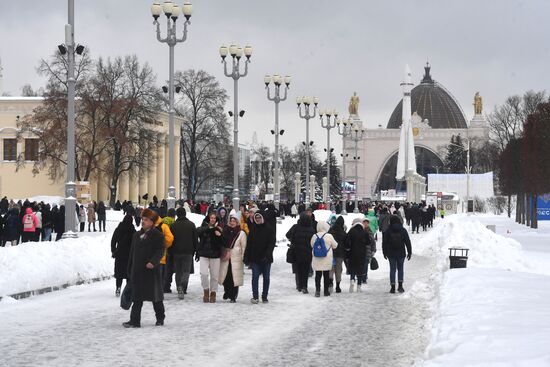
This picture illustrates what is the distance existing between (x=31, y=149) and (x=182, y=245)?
64046 millimetres

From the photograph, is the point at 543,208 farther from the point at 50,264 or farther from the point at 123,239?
the point at 123,239

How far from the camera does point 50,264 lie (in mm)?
A: 20609

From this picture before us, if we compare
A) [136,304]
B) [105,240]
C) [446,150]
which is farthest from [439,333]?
[446,150]

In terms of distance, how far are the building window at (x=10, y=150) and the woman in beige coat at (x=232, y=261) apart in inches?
2610

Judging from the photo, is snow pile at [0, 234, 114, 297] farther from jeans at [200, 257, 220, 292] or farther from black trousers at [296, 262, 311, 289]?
black trousers at [296, 262, 311, 289]

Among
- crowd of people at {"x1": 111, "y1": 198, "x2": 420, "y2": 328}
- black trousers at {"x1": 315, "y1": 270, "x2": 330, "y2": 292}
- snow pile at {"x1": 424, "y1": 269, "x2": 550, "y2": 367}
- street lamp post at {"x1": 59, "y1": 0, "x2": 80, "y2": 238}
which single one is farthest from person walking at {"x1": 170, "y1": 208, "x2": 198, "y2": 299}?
street lamp post at {"x1": 59, "y1": 0, "x2": 80, "y2": 238}

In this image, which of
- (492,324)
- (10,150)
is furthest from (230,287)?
(10,150)

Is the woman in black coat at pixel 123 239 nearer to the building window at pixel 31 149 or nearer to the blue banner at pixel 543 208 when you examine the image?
the blue banner at pixel 543 208

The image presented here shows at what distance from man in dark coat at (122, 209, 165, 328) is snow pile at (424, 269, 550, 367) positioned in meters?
3.84

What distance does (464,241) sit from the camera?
106 ft

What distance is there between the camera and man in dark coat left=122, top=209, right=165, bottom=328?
44.5ft

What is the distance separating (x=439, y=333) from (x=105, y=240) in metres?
16.6

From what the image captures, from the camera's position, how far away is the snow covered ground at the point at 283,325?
410 inches

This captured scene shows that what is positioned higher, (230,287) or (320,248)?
(320,248)
